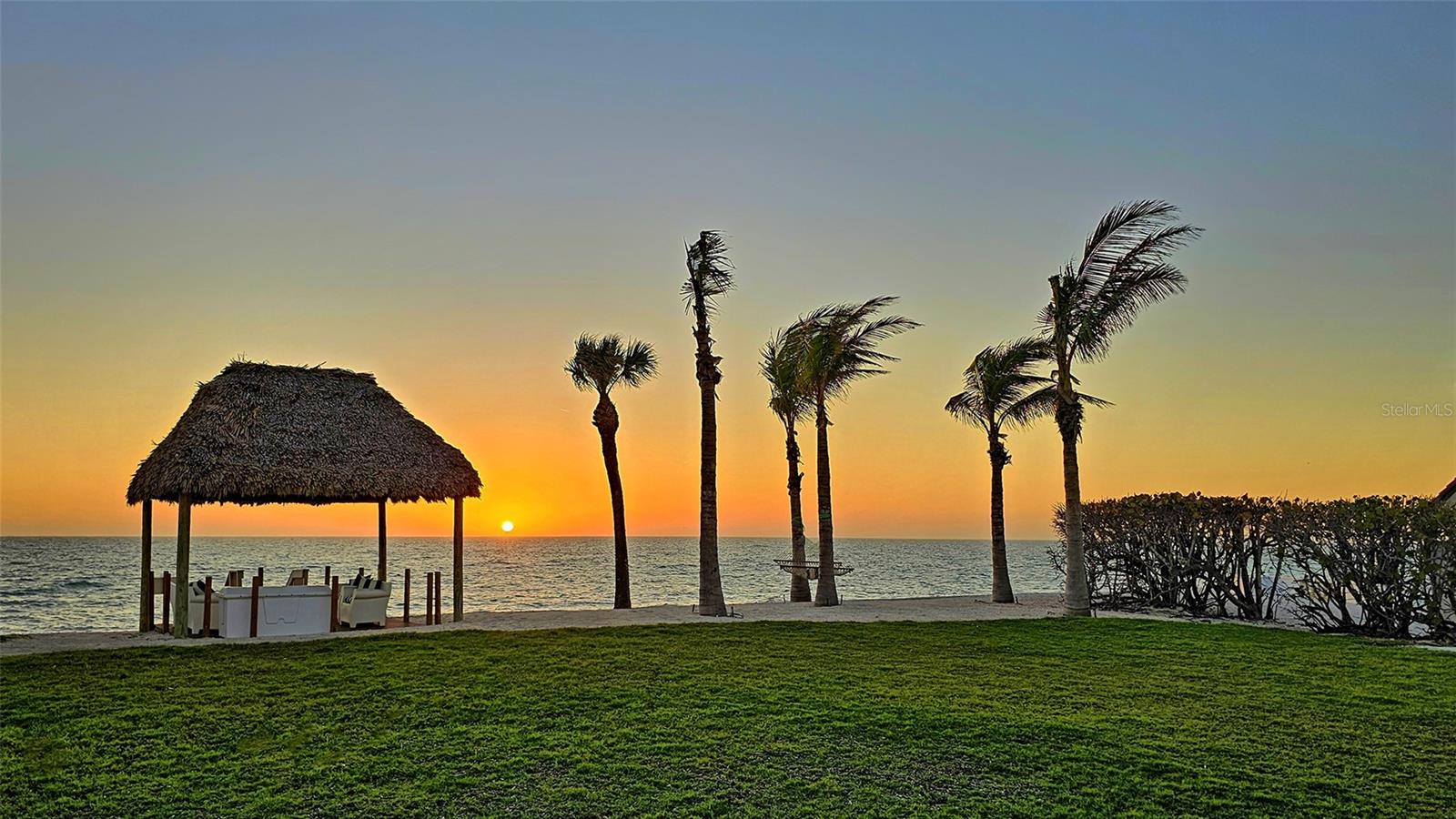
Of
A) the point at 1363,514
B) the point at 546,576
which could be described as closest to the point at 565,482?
the point at 546,576

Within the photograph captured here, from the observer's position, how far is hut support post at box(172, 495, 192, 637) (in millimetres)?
13523

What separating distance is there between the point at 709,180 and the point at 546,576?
38.6 metres

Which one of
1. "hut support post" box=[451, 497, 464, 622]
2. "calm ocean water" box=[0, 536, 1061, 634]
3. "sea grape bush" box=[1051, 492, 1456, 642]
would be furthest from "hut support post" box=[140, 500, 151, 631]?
"sea grape bush" box=[1051, 492, 1456, 642]

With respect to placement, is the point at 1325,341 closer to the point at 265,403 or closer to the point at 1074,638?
the point at 1074,638

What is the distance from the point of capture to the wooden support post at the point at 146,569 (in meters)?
14.2

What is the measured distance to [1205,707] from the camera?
9.06 metres

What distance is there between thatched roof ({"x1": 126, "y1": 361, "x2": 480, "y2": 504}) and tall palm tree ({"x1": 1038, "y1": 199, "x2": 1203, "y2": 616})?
9673 millimetres

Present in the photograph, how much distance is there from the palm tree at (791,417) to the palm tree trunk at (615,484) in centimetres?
330

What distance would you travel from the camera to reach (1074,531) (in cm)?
1675

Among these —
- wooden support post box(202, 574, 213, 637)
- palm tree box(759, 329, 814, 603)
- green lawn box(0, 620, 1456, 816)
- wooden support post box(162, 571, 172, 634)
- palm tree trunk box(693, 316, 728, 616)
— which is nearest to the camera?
green lawn box(0, 620, 1456, 816)

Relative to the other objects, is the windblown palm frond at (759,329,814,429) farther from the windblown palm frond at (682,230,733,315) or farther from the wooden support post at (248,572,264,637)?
the wooden support post at (248,572,264,637)

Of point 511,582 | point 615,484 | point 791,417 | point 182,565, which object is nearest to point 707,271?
point 791,417

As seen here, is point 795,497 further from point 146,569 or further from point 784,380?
point 146,569

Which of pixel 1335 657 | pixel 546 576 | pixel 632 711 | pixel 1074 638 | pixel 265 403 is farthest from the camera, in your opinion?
pixel 546 576
